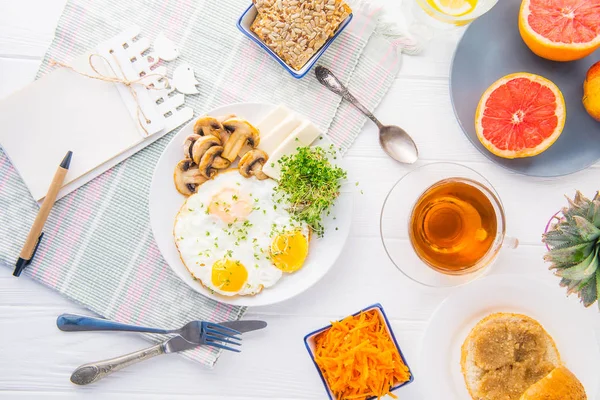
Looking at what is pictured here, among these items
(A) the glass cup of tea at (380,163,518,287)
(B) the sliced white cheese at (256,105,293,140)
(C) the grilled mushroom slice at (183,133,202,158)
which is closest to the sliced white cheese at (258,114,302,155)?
(B) the sliced white cheese at (256,105,293,140)

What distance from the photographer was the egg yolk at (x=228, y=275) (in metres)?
2.02

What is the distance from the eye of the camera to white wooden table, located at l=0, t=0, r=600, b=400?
7.08 feet

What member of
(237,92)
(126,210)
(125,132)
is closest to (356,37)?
(237,92)

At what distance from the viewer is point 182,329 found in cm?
208

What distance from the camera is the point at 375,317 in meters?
2.02

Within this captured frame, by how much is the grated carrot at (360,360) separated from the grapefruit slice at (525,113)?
31.9 inches

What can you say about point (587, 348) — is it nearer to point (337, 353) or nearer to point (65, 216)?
point (337, 353)

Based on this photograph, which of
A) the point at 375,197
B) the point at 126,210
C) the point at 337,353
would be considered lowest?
the point at 126,210

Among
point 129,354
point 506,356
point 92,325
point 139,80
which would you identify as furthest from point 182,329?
point 506,356

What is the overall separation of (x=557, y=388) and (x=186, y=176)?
151 cm

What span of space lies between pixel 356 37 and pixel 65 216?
1358 mm

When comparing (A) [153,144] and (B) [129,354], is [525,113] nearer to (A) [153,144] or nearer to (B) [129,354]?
(A) [153,144]

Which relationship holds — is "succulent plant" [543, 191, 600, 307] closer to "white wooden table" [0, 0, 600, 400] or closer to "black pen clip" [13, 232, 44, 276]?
"white wooden table" [0, 0, 600, 400]

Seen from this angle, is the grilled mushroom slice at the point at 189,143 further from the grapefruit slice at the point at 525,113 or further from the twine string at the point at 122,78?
the grapefruit slice at the point at 525,113
